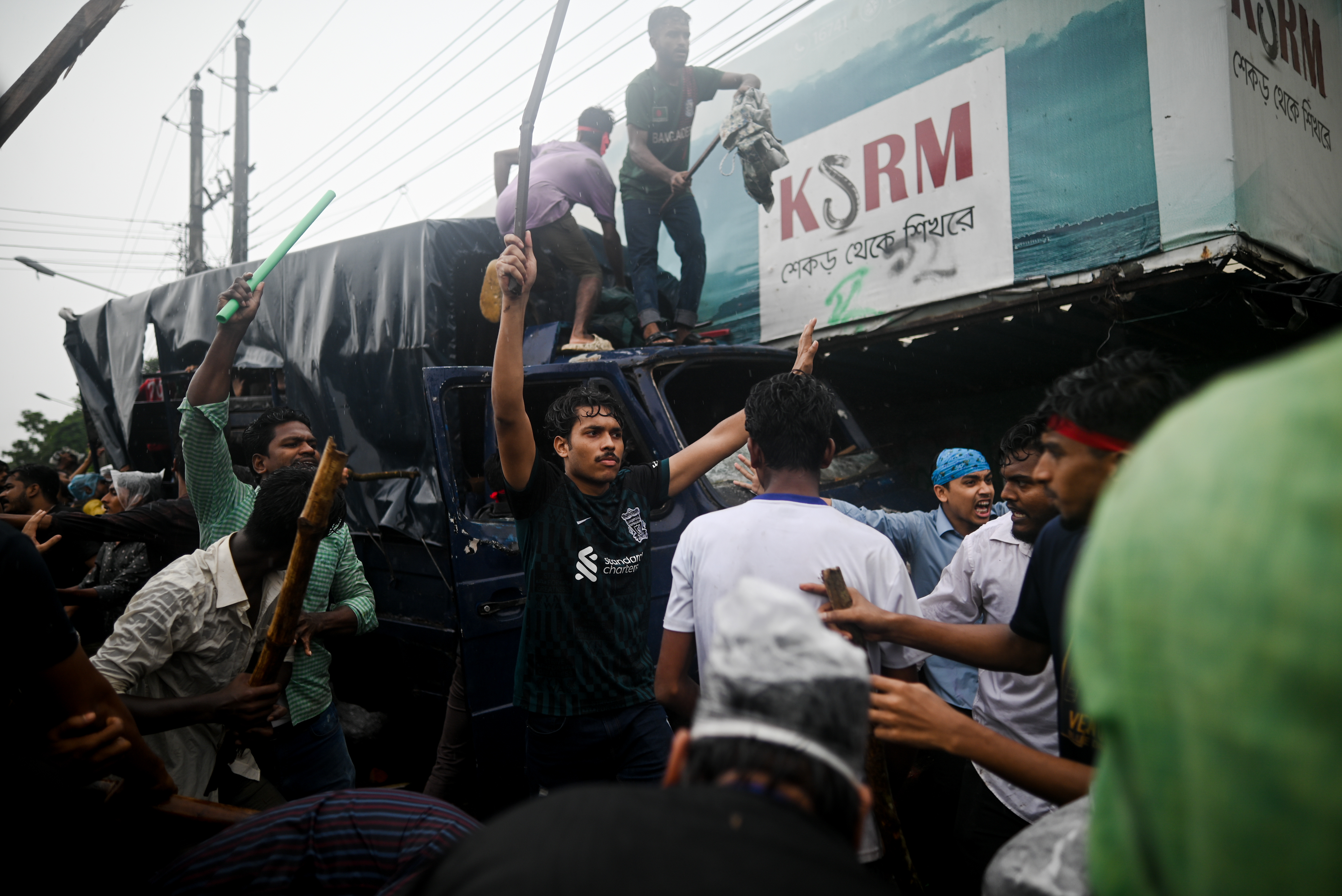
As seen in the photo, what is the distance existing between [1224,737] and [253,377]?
22.0 ft

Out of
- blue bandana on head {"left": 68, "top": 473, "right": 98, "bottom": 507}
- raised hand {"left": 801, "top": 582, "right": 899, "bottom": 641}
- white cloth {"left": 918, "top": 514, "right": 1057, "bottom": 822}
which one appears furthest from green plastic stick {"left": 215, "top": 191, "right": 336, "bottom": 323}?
blue bandana on head {"left": 68, "top": 473, "right": 98, "bottom": 507}

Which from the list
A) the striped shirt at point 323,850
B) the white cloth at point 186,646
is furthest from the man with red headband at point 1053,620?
the white cloth at point 186,646

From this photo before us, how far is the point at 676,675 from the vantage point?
209cm

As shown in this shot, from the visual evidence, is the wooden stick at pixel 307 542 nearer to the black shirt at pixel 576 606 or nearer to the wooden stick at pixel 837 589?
the black shirt at pixel 576 606

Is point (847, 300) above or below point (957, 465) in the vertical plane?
above

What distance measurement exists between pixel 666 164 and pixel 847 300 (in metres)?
1.72

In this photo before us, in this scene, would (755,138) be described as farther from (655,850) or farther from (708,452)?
(655,850)

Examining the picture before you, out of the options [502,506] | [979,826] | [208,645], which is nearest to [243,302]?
[208,645]

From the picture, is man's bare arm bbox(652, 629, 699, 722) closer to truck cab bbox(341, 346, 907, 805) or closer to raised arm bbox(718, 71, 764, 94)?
truck cab bbox(341, 346, 907, 805)

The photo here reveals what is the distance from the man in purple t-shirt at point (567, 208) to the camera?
4.88 meters

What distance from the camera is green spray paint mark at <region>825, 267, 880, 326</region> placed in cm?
566

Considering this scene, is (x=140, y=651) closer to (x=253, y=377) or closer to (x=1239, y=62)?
(x=253, y=377)

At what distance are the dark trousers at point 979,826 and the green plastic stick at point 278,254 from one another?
2526 millimetres

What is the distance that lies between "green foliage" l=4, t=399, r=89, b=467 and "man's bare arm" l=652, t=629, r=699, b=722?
31143 millimetres
